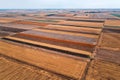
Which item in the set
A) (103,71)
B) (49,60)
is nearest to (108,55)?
(103,71)

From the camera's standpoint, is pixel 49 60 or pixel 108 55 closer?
pixel 49 60

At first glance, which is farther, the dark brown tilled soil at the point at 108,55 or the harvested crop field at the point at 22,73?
the dark brown tilled soil at the point at 108,55

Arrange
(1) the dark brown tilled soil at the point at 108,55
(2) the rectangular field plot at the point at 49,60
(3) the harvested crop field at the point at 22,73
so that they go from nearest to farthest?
1. (3) the harvested crop field at the point at 22,73
2. (2) the rectangular field plot at the point at 49,60
3. (1) the dark brown tilled soil at the point at 108,55

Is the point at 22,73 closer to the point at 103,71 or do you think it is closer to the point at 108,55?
the point at 103,71

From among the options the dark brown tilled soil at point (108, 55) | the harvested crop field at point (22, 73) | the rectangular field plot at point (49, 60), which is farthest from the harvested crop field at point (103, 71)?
the harvested crop field at point (22, 73)

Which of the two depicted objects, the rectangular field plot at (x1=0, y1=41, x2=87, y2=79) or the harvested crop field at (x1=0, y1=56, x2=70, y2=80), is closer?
the harvested crop field at (x1=0, y1=56, x2=70, y2=80)

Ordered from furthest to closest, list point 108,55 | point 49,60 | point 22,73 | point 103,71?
1. point 108,55
2. point 49,60
3. point 103,71
4. point 22,73

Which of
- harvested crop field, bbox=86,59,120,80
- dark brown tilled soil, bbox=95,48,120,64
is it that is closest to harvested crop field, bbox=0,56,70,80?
harvested crop field, bbox=86,59,120,80

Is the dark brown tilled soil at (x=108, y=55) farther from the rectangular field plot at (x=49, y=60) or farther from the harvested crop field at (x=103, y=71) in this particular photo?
the rectangular field plot at (x=49, y=60)

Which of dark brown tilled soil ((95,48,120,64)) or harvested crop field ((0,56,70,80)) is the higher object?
dark brown tilled soil ((95,48,120,64))

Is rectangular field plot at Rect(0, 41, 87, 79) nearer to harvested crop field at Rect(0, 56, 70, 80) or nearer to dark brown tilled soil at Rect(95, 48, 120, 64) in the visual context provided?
harvested crop field at Rect(0, 56, 70, 80)
